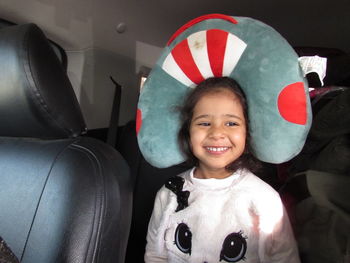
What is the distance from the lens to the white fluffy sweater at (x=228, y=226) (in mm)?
741

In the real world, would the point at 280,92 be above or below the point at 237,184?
above

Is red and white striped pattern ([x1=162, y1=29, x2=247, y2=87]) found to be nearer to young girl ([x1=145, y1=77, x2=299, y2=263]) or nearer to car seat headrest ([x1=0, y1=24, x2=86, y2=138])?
young girl ([x1=145, y1=77, x2=299, y2=263])

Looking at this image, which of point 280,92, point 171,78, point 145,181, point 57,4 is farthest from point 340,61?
point 57,4

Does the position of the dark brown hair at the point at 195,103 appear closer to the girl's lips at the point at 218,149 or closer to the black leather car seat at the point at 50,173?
the girl's lips at the point at 218,149

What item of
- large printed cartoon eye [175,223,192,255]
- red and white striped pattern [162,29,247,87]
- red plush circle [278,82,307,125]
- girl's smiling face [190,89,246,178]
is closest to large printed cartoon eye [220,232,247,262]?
large printed cartoon eye [175,223,192,255]

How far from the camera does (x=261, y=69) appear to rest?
67cm

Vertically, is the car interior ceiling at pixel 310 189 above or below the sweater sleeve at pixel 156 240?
above

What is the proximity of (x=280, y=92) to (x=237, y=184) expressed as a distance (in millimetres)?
299

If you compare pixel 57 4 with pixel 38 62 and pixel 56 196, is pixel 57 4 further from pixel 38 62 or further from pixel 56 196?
pixel 56 196

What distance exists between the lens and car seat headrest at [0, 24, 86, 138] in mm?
658

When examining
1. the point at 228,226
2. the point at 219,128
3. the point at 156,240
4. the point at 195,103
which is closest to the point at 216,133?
the point at 219,128

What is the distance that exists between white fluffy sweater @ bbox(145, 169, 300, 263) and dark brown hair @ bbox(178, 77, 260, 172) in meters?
0.05

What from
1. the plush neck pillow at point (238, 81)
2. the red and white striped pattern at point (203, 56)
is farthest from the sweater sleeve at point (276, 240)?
the red and white striped pattern at point (203, 56)

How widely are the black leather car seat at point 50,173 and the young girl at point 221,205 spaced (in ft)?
0.65
